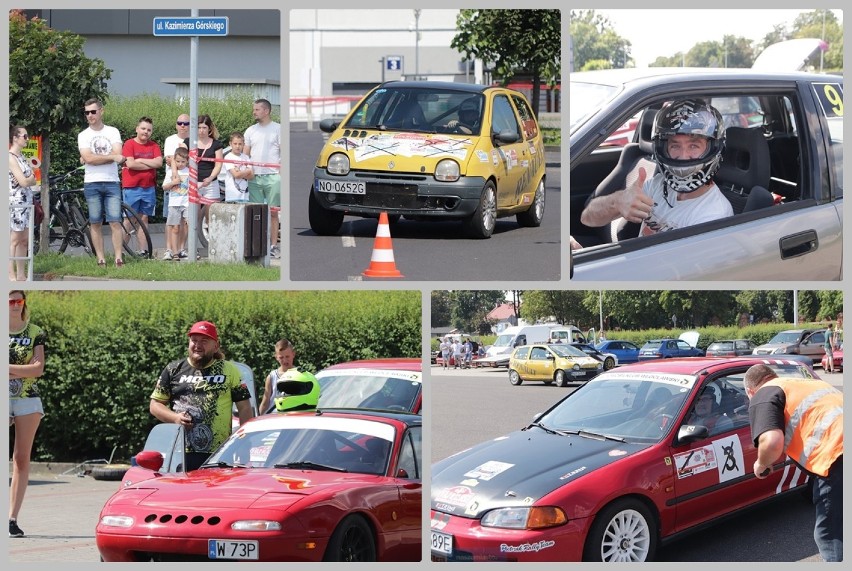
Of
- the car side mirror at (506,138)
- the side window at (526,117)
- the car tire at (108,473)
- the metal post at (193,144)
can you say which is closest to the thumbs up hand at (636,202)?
the car side mirror at (506,138)

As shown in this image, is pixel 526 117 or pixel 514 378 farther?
pixel 526 117

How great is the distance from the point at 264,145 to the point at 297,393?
12.7 ft

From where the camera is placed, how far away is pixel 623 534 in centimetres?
596

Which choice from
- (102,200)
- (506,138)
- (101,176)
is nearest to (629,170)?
(506,138)

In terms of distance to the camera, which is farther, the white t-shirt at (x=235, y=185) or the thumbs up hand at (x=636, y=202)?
the white t-shirt at (x=235, y=185)

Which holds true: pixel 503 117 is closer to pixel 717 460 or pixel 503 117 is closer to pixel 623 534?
pixel 717 460

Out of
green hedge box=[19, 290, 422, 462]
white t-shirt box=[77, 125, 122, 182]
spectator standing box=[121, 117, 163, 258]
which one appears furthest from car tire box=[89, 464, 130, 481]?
white t-shirt box=[77, 125, 122, 182]

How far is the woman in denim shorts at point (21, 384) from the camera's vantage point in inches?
280

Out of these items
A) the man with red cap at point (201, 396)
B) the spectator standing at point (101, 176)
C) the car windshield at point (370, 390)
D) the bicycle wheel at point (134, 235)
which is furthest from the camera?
the bicycle wheel at point (134, 235)

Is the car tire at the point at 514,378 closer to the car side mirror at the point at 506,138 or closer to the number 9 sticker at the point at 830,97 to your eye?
the number 9 sticker at the point at 830,97

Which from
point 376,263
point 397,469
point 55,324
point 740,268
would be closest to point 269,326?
point 55,324

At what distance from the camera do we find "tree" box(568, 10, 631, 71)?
20.9 ft

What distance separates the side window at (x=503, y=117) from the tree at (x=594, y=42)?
2.54 m

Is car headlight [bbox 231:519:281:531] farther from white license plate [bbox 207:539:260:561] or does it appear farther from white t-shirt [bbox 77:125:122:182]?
white t-shirt [bbox 77:125:122:182]
